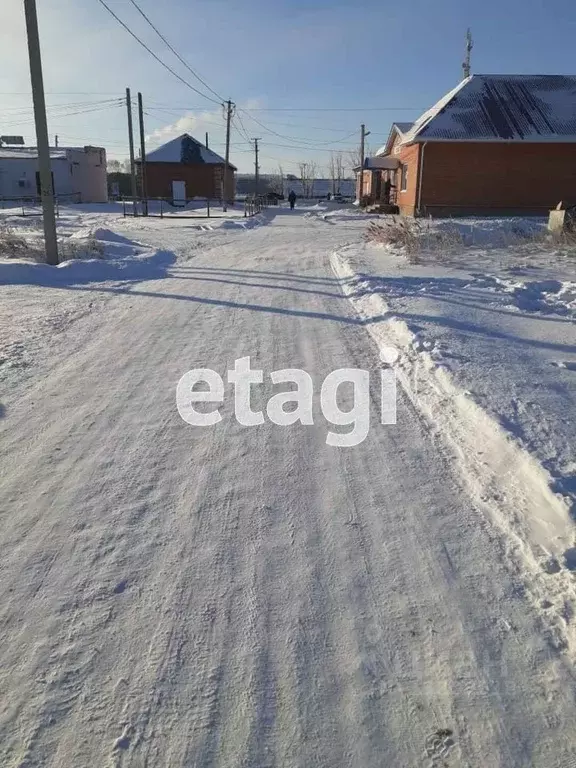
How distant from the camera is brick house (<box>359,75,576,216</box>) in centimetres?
2619

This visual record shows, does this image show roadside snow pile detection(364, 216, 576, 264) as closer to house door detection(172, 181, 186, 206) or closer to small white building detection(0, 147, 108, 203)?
small white building detection(0, 147, 108, 203)

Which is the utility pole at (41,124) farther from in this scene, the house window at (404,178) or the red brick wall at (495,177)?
the house window at (404,178)

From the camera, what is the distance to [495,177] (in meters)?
27.0

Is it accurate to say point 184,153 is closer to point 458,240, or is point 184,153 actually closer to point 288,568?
point 458,240

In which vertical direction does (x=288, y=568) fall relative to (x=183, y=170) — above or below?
below

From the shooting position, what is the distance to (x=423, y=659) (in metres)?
2.23

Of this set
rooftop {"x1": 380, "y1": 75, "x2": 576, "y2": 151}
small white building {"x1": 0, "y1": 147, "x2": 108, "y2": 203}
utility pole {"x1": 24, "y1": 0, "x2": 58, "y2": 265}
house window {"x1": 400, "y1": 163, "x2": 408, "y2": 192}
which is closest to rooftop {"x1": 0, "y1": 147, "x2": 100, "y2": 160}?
small white building {"x1": 0, "y1": 147, "x2": 108, "y2": 203}

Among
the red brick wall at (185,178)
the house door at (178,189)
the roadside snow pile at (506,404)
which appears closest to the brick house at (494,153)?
the roadside snow pile at (506,404)

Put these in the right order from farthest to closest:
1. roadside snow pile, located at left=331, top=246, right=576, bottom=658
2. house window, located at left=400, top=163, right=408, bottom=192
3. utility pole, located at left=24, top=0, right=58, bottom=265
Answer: house window, located at left=400, top=163, right=408, bottom=192
utility pole, located at left=24, top=0, right=58, bottom=265
roadside snow pile, located at left=331, top=246, right=576, bottom=658

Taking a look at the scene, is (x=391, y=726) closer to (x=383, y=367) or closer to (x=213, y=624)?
(x=213, y=624)

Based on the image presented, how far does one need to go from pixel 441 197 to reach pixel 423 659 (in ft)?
92.3

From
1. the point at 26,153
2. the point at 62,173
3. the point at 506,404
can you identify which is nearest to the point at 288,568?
the point at 506,404

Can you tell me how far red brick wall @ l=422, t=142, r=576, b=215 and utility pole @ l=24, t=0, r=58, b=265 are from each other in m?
19.8

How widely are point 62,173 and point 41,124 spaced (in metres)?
45.6
